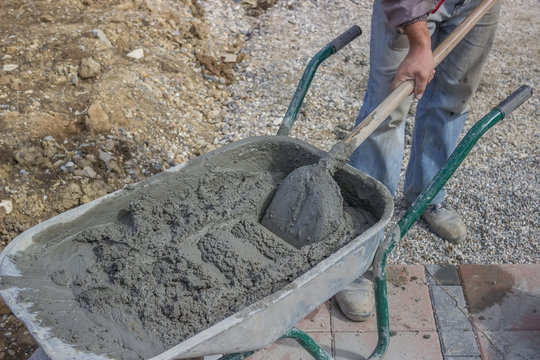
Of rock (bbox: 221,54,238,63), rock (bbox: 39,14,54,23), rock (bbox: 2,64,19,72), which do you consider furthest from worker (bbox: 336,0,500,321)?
rock (bbox: 39,14,54,23)

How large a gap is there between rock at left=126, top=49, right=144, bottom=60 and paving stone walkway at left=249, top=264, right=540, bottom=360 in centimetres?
245

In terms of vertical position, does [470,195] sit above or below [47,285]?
below

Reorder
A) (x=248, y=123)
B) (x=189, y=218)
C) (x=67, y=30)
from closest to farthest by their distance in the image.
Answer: (x=189, y=218) < (x=248, y=123) < (x=67, y=30)

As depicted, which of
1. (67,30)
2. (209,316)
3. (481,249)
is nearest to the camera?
(209,316)

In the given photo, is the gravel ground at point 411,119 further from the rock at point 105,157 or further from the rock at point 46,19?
the rock at point 46,19

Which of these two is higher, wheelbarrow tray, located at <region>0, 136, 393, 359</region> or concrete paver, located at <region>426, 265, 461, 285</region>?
wheelbarrow tray, located at <region>0, 136, 393, 359</region>

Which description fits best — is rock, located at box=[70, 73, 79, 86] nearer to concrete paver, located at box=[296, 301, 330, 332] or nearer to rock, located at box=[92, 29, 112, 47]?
rock, located at box=[92, 29, 112, 47]

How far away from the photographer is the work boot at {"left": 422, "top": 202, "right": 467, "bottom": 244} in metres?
2.96

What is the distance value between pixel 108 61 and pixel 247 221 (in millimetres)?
2346

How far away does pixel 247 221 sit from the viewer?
208 cm

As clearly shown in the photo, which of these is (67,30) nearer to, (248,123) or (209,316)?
(248,123)

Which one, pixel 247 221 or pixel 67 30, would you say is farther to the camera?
pixel 67 30

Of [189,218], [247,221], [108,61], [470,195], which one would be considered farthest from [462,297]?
[108,61]

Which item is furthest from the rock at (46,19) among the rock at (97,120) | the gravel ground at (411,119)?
the gravel ground at (411,119)
